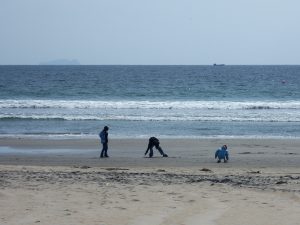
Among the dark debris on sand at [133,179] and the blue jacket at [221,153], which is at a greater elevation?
the blue jacket at [221,153]

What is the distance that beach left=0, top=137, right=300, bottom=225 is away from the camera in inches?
372

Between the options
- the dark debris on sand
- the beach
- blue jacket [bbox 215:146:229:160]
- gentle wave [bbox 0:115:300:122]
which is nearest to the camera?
the beach

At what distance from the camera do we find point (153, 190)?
11.7 meters

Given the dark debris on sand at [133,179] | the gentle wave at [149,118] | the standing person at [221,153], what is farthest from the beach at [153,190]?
the gentle wave at [149,118]

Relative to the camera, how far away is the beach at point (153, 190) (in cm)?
945

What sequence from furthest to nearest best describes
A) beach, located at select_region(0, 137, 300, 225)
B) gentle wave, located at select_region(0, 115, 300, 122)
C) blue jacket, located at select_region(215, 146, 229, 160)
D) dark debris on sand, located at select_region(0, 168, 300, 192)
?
gentle wave, located at select_region(0, 115, 300, 122), blue jacket, located at select_region(215, 146, 229, 160), dark debris on sand, located at select_region(0, 168, 300, 192), beach, located at select_region(0, 137, 300, 225)

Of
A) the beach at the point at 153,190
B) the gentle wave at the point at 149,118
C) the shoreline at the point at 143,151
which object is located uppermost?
the gentle wave at the point at 149,118

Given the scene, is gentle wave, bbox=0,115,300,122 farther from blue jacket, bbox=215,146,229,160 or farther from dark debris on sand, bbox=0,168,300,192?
dark debris on sand, bbox=0,168,300,192

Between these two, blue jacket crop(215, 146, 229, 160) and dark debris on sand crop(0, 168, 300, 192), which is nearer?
dark debris on sand crop(0, 168, 300, 192)

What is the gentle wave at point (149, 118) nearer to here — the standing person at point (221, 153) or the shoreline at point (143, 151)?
the shoreline at point (143, 151)

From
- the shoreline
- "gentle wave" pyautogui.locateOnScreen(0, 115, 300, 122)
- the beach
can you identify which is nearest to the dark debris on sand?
the beach

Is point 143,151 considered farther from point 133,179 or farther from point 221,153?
point 133,179

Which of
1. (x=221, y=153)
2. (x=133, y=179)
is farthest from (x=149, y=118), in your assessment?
(x=133, y=179)

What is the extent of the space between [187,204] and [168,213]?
788 millimetres
